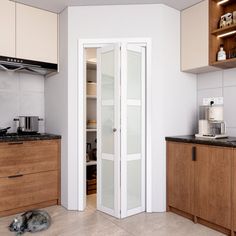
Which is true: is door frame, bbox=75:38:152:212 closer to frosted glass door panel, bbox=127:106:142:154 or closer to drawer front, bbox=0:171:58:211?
frosted glass door panel, bbox=127:106:142:154

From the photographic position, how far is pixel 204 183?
7.22 ft

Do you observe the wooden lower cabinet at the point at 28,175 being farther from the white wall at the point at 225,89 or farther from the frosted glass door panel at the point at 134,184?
the white wall at the point at 225,89

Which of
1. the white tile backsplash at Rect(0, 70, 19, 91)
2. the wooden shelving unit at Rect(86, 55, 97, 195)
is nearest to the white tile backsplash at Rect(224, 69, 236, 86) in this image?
the wooden shelving unit at Rect(86, 55, 97, 195)

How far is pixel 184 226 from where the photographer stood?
2227 mm

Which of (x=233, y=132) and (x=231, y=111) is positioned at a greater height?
(x=231, y=111)

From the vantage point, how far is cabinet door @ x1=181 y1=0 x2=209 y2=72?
2.48 meters

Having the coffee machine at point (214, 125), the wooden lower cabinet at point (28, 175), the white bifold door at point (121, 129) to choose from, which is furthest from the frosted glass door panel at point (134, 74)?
the wooden lower cabinet at point (28, 175)

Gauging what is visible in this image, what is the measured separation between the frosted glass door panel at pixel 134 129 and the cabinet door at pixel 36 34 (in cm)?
117

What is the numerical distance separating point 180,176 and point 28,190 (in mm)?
1680

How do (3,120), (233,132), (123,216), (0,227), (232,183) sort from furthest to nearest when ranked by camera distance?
1. (3,120)
2. (233,132)
3. (123,216)
4. (0,227)
5. (232,183)

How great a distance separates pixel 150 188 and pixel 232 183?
88 centimetres

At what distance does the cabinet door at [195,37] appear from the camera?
97.7 inches

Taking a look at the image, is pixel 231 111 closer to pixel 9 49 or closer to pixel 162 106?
pixel 162 106

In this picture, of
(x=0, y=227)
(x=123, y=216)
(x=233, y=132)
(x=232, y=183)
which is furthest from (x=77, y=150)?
(x=233, y=132)
